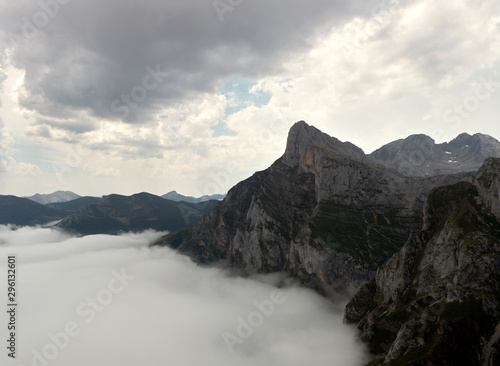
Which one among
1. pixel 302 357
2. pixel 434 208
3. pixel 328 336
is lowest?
pixel 302 357

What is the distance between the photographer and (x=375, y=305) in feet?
582

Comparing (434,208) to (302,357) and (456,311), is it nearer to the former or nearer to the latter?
(456,311)

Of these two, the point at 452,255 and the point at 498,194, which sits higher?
the point at 498,194

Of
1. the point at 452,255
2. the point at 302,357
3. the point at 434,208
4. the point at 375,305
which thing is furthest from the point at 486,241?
the point at 302,357

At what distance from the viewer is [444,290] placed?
5069 inches

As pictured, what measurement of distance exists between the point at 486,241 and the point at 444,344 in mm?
58305

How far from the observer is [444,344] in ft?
348

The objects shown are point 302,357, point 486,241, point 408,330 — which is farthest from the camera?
point 302,357

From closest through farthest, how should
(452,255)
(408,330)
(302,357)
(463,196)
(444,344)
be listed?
(444,344), (408,330), (452,255), (463,196), (302,357)

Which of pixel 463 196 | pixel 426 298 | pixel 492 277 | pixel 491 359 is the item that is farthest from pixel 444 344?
pixel 463 196

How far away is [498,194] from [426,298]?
76080 mm

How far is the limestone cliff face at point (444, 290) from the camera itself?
10575 centimetres

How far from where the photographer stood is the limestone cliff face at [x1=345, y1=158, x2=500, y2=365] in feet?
347

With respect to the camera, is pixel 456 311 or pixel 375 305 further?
pixel 375 305
